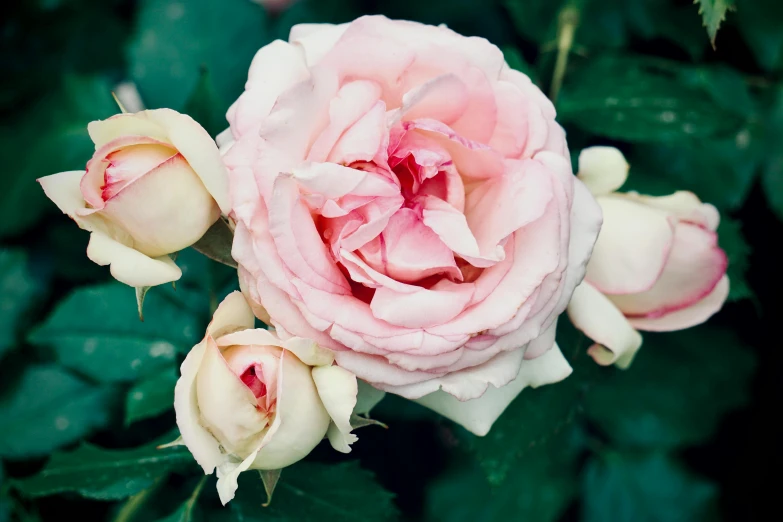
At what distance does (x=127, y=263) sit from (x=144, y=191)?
0.14ft

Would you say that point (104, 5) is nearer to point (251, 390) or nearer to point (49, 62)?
point (49, 62)

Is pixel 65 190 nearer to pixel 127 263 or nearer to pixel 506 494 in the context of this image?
pixel 127 263

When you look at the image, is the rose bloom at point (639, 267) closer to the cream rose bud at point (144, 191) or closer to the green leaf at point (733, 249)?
the green leaf at point (733, 249)

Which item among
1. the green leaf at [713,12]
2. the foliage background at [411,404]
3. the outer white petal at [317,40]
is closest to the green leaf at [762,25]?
the foliage background at [411,404]

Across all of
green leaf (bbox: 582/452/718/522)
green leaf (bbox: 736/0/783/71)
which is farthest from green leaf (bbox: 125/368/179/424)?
green leaf (bbox: 736/0/783/71)

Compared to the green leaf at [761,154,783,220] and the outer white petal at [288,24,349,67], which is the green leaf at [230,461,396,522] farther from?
the green leaf at [761,154,783,220]

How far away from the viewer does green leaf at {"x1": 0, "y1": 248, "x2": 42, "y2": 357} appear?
871 millimetres

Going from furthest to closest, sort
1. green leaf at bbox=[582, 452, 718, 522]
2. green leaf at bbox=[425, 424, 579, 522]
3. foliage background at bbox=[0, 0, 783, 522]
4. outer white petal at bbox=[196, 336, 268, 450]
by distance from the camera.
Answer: green leaf at bbox=[582, 452, 718, 522], green leaf at bbox=[425, 424, 579, 522], foliage background at bbox=[0, 0, 783, 522], outer white petal at bbox=[196, 336, 268, 450]

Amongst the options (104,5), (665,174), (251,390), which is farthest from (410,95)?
(104,5)

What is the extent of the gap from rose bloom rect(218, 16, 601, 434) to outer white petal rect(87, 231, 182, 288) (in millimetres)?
49

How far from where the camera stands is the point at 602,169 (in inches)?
22.7

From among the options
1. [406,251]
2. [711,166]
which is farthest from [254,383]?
[711,166]

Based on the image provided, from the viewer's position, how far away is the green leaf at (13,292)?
34.3 inches

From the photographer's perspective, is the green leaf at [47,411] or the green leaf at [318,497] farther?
the green leaf at [47,411]
